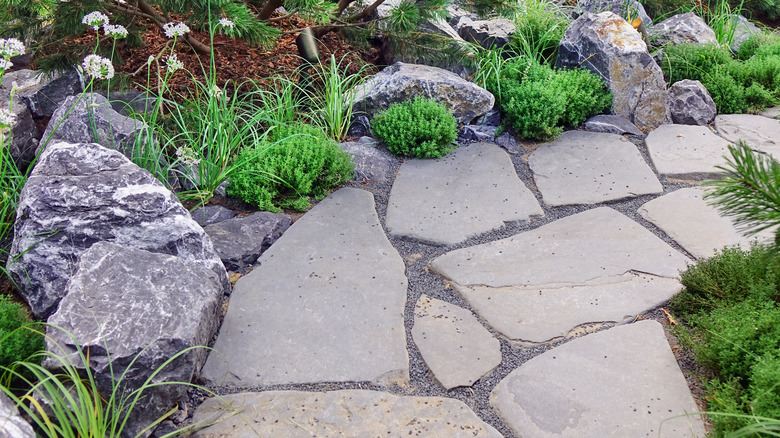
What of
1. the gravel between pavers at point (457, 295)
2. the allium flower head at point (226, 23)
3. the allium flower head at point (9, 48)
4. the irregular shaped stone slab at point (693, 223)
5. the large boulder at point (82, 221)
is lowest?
the gravel between pavers at point (457, 295)

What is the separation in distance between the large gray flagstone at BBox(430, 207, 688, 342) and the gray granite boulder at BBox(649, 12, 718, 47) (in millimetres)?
3026

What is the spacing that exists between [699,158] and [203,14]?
3.36 meters

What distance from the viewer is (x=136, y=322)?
235 centimetres

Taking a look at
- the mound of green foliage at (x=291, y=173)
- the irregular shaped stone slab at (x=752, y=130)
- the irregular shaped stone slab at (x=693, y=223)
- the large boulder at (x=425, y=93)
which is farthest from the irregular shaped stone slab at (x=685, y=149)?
the mound of green foliage at (x=291, y=173)

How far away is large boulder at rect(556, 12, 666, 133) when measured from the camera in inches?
181

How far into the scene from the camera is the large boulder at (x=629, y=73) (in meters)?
4.59

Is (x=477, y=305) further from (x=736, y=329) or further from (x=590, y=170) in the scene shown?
(x=590, y=170)

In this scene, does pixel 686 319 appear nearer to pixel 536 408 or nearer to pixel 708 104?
pixel 536 408

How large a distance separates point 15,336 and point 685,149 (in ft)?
13.4

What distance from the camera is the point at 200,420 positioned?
2330 millimetres

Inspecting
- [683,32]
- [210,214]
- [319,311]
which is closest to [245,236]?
[210,214]

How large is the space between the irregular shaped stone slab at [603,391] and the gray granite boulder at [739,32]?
454 cm

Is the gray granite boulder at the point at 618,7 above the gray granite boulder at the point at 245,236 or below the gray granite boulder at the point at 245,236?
above

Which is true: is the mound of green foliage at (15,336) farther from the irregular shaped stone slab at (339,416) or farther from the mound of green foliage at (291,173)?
the mound of green foliage at (291,173)
